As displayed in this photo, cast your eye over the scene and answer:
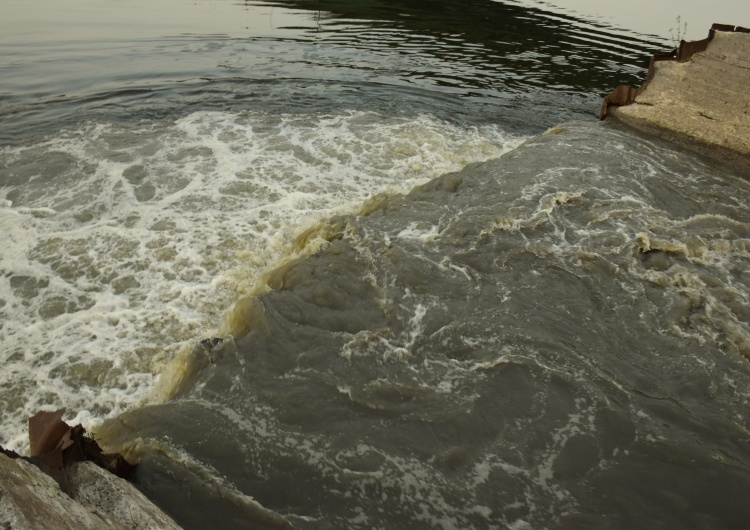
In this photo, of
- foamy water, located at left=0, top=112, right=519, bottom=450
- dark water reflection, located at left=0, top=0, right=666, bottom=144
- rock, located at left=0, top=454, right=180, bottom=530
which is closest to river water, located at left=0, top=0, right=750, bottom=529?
foamy water, located at left=0, top=112, right=519, bottom=450

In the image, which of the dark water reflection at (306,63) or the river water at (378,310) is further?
the dark water reflection at (306,63)

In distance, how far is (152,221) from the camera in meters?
6.58

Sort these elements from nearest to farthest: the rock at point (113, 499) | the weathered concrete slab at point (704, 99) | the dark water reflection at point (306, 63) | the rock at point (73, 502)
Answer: the rock at point (73, 502) < the rock at point (113, 499) < the weathered concrete slab at point (704, 99) < the dark water reflection at point (306, 63)

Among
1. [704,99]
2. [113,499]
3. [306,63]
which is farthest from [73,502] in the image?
[306,63]

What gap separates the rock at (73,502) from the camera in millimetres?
2008

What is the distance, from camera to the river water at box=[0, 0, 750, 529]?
Answer: 3.26 metres

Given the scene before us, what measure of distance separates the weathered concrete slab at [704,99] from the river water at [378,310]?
0.52 meters

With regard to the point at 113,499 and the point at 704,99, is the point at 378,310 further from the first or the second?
the point at 704,99

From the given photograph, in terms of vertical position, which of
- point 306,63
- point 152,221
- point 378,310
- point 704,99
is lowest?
point 378,310

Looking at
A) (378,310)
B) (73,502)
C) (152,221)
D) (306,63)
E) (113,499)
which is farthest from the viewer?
(306,63)

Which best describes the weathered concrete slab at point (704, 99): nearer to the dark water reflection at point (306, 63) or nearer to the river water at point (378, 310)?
the river water at point (378, 310)

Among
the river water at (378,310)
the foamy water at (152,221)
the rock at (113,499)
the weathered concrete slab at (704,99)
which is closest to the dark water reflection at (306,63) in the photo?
the river water at (378,310)

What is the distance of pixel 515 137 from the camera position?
10.1 metres

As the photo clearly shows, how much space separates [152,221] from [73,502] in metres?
4.79
